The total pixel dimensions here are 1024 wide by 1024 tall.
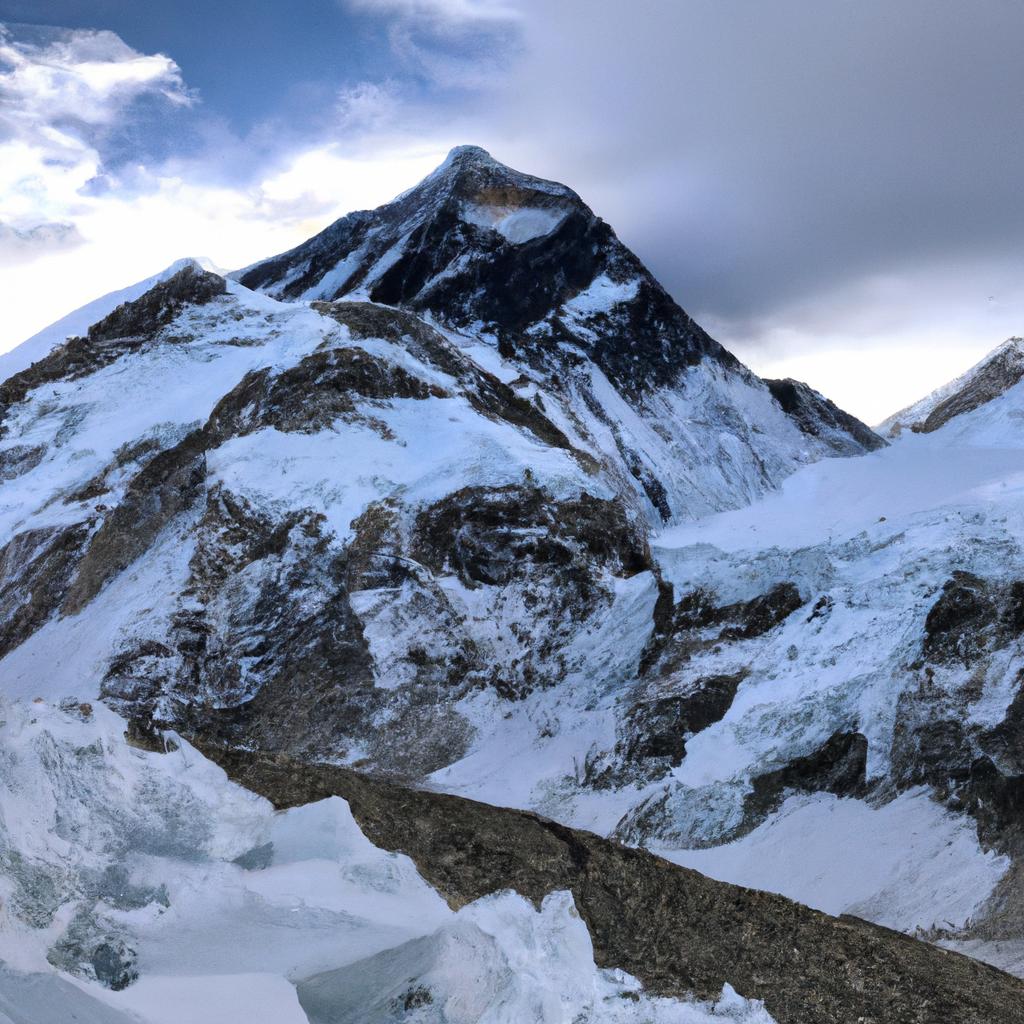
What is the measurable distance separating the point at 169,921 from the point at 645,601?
417 inches

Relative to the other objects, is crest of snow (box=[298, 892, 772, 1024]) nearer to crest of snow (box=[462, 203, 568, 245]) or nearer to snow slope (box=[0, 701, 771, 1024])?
snow slope (box=[0, 701, 771, 1024])

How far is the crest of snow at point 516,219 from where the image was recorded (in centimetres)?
3058

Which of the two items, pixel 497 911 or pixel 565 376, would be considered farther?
pixel 565 376

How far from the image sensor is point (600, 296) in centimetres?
3016

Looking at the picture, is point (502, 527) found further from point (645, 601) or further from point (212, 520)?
→ point (212, 520)

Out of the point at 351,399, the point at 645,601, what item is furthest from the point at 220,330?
the point at 645,601

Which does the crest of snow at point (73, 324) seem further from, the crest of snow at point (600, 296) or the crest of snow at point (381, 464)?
the crest of snow at point (600, 296)

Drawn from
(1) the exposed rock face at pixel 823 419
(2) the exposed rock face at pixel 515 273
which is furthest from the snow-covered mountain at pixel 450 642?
(1) the exposed rock face at pixel 823 419

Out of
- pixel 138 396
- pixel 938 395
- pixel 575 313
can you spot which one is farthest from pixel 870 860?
pixel 938 395

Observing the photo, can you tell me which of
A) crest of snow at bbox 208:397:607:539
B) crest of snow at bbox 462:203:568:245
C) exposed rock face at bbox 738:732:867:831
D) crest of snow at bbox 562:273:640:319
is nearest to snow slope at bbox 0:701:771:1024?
exposed rock face at bbox 738:732:867:831

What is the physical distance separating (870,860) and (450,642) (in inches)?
290

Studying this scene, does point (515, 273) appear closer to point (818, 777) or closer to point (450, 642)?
point (450, 642)

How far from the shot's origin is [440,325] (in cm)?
2820

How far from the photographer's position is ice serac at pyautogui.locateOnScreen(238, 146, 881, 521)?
2719 cm
